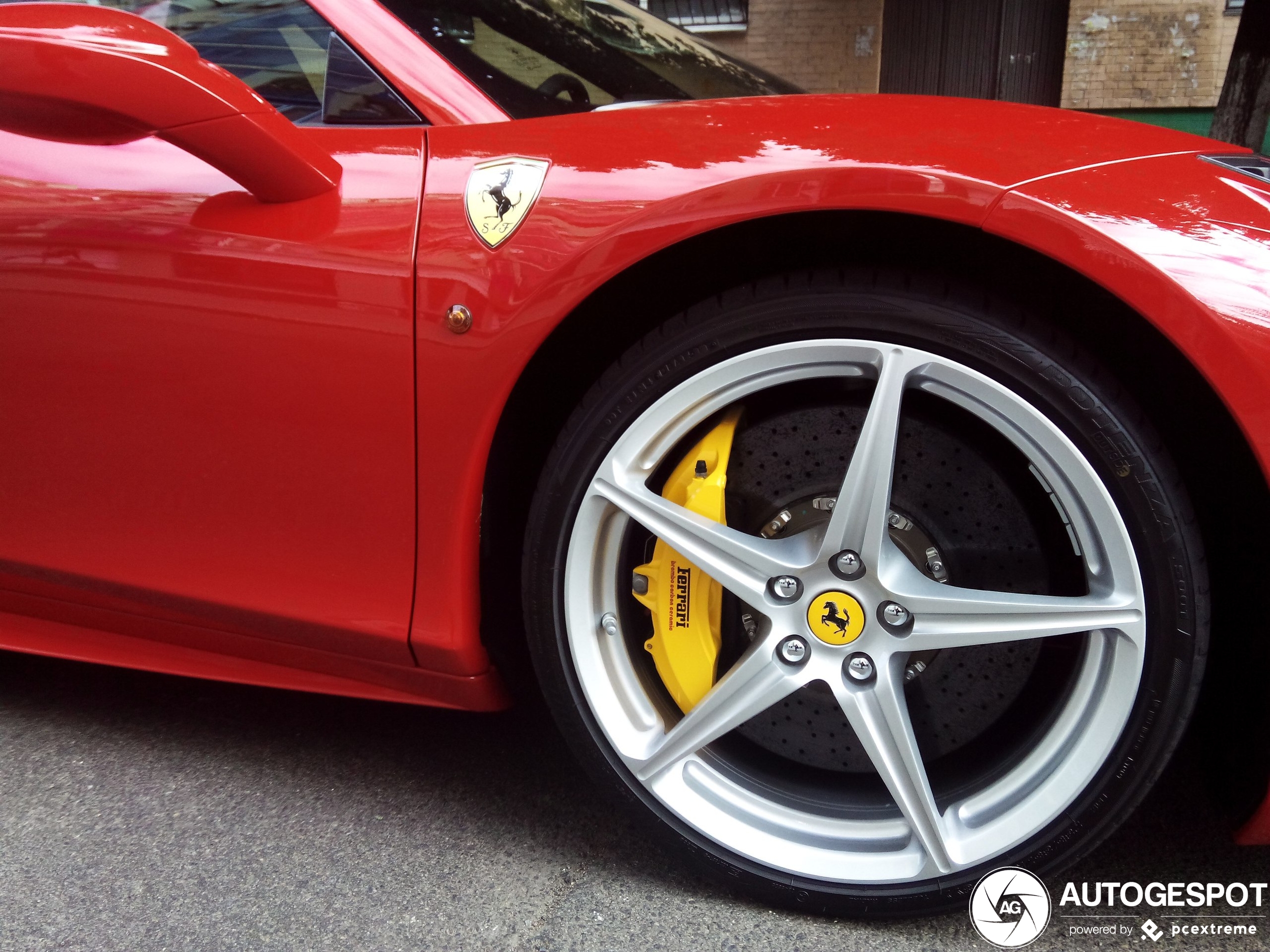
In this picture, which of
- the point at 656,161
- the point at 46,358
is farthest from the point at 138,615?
the point at 656,161

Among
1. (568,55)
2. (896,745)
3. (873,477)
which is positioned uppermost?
(568,55)

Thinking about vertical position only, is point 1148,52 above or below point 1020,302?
above

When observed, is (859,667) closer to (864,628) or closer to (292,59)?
(864,628)

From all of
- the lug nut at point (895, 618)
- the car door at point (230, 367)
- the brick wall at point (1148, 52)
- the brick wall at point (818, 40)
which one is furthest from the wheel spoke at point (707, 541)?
the brick wall at point (1148, 52)

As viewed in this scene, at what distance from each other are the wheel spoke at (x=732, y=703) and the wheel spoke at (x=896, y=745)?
8 centimetres

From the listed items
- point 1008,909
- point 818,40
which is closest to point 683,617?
point 1008,909

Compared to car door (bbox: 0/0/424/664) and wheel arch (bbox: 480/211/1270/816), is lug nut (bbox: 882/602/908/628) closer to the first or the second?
wheel arch (bbox: 480/211/1270/816)

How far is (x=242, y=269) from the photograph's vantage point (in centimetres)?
134

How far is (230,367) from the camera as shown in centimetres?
137

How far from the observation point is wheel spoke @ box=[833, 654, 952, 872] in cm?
125

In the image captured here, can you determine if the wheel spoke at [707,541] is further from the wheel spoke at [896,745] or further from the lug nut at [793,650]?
the wheel spoke at [896,745]

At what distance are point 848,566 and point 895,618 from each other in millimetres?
89

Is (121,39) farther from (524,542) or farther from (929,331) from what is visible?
(929,331)

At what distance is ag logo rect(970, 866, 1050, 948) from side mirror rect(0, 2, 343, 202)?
4.18 feet
